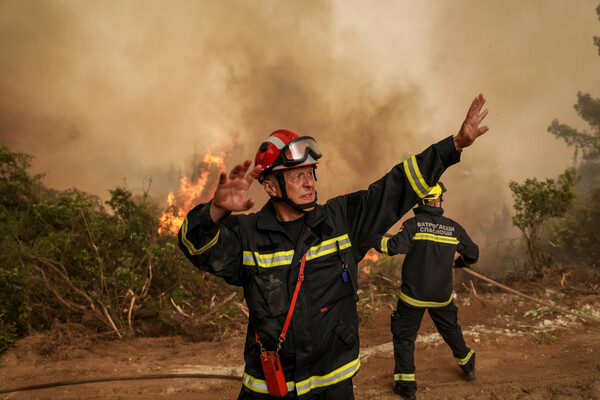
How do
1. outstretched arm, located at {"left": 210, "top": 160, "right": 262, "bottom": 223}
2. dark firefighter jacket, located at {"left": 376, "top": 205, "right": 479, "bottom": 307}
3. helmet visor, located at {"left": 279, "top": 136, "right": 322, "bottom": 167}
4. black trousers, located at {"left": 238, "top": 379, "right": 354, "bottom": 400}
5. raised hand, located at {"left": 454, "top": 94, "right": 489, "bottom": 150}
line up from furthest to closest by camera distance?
dark firefighter jacket, located at {"left": 376, "top": 205, "right": 479, "bottom": 307}, helmet visor, located at {"left": 279, "top": 136, "right": 322, "bottom": 167}, black trousers, located at {"left": 238, "top": 379, "right": 354, "bottom": 400}, raised hand, located at {"left": 454, "top": 94, "right": 489, "bottom": 150}, outstretched arm, located at {"left": 210, "top": 160, "right": 262, "bottom": 223}

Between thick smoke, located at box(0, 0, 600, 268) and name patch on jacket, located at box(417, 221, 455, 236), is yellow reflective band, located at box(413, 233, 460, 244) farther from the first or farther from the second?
thick smoke, located at box(0, 0, 600, 268)

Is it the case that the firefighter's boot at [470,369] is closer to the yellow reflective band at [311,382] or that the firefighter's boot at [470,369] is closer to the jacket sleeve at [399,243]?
the jacket sleeve at [399,243]

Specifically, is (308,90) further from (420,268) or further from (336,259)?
(336,259)

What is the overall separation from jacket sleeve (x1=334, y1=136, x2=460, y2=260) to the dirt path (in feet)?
9.29

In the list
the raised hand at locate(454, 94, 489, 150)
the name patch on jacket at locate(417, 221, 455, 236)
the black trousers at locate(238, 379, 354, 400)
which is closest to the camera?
the raised hand at locate(454, 94, 489, 150)

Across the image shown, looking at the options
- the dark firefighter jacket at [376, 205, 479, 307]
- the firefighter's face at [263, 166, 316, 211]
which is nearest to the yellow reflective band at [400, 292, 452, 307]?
the dark firefighter jacket at [376, 205, 479, 307]

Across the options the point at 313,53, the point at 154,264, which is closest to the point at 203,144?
the point at 313,53

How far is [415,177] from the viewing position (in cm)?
209

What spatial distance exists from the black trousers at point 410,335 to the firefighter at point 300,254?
2075 millimetres

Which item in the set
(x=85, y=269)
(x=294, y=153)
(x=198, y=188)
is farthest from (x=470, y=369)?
(x=198, y=188)

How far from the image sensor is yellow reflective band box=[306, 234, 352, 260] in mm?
2183

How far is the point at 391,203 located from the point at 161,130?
1598 centimetres

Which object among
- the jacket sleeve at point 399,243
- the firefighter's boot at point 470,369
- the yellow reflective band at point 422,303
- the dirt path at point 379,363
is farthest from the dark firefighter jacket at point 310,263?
the firefighter's boot at point 470,369

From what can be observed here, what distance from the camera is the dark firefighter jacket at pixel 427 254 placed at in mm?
4121
